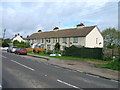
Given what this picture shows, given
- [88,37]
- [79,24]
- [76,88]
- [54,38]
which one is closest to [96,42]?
[88,37]

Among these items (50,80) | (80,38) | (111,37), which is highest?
(111,37)

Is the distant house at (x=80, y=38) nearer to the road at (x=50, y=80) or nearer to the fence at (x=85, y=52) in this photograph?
the fence at (x=85, y=52)

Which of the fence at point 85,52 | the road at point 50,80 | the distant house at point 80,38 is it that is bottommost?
the road at point 50,80

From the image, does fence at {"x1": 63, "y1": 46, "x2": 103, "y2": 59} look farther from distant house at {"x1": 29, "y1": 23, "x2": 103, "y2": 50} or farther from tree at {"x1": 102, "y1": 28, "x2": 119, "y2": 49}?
tree at {"x1": 102, "y1": 28, "x2": 119, "y2": 49}

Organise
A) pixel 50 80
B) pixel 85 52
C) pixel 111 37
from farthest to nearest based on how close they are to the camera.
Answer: pixel 111 37 → pixel 85 52 → pixel 50 80

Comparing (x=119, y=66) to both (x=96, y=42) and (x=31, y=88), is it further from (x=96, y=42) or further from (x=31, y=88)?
(x=96, y=42)

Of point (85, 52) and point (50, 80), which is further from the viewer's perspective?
point (85, 52)

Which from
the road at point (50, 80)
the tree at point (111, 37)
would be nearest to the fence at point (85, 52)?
the road at point (50, 80)

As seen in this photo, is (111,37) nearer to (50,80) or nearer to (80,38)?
(80,38)

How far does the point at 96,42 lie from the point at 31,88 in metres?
41.8

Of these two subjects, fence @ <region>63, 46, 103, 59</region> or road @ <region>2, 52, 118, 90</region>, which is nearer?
road @ <region>2, 52, 118, 90</region>

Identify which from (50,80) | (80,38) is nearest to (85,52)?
(80,38)

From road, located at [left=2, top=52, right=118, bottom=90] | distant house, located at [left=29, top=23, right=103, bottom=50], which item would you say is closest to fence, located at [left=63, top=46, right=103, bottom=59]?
distant house, located at [left=29, top=23, right=103, bottom=50]

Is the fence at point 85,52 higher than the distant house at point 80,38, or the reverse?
the distant house at point 80,38
